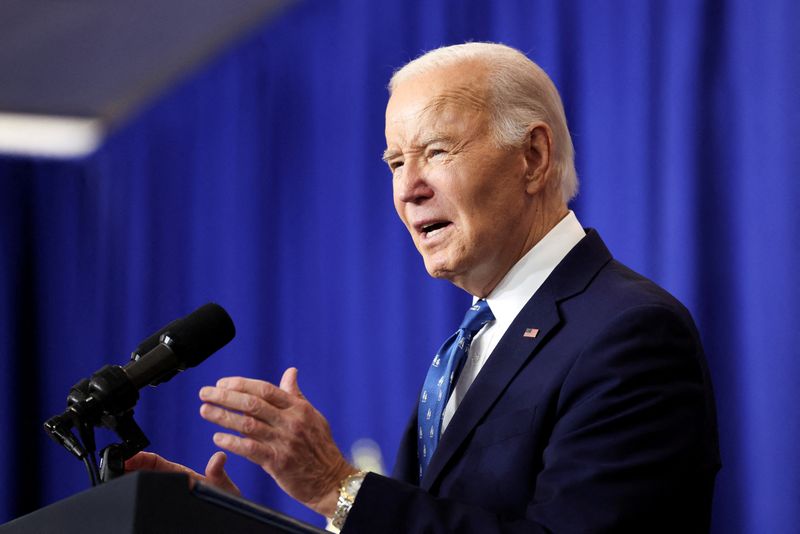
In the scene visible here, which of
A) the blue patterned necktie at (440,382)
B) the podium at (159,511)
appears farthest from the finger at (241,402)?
the blue patterned necktie at (440,382)

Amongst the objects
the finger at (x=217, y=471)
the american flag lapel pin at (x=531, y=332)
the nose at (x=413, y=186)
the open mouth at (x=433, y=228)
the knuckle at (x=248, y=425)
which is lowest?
the finger at (x=217, y=471)

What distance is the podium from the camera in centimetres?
118

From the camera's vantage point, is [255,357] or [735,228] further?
[255,357]

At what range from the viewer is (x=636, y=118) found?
3113 mm

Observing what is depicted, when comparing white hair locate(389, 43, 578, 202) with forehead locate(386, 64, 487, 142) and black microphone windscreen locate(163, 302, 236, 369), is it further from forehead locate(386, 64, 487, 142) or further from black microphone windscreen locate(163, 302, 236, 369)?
black microphone windscreen locate(163, 302, 236, 369)

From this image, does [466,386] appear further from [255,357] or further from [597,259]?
[255,357]

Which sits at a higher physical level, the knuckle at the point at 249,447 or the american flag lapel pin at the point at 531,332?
the american flag lapel pin at the point at 531,332

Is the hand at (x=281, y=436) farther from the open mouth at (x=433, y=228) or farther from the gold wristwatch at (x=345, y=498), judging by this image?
the open mouth at (x=433, y=228)

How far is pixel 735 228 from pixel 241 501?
188 centimetres

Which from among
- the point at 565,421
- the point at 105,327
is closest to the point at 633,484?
the point at 565,421

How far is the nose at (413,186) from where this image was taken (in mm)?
2119

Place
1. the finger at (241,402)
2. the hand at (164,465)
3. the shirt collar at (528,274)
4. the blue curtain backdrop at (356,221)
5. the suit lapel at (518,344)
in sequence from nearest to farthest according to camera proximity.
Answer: the finger at (241,402), the suit lapel at (518,344), the hand at (164,465), the shirt collar at (528,274), the blue curtain backdrop at (356,221)

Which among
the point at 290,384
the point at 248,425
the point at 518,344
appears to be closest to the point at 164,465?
the point at 290,384

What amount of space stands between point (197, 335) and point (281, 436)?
199mm
